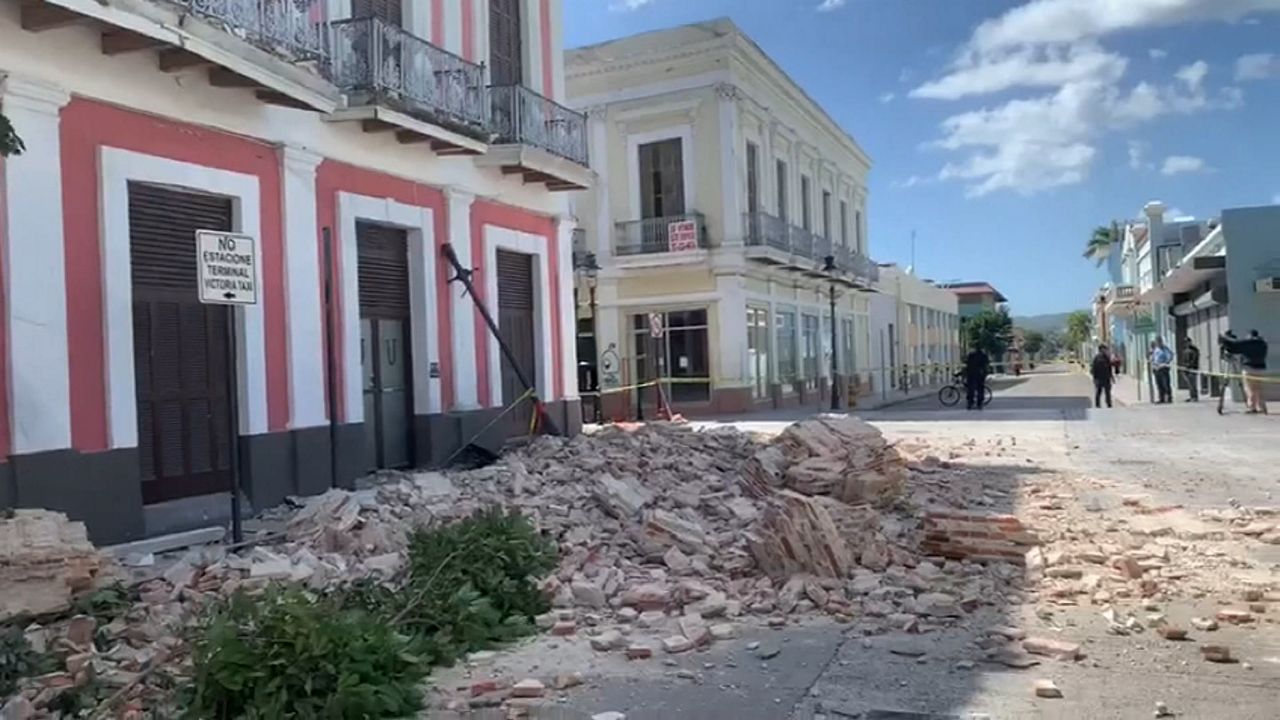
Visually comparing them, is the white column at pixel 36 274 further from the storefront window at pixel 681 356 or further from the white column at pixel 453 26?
the storefront window at pixel 681 356

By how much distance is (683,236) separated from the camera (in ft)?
98.2

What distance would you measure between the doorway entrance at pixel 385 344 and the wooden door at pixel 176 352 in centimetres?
253

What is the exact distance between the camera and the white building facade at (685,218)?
2981 cm

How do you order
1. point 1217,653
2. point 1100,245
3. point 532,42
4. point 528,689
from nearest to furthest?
point 528,689
point 1217,653
point 532,42
point 1100,245

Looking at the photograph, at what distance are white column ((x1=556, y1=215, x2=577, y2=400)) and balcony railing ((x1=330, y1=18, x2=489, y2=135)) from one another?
3.48 meters

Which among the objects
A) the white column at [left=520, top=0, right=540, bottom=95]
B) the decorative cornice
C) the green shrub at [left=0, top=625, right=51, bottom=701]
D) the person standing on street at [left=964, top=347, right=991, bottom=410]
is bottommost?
the green shrub at [left=0, top=625, right=51, bottom=701]

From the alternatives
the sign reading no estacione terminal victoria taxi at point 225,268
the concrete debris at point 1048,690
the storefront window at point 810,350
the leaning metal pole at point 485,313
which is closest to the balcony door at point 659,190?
the storefront window at point 810,350

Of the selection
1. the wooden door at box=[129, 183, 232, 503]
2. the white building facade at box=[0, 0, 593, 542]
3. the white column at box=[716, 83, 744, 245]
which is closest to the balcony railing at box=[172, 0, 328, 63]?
the white building facade at box=[0, 0, 593, 542]

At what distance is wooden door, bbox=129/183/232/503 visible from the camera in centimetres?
971

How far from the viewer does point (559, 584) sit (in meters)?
7.43

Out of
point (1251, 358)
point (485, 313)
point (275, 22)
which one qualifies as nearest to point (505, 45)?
point (485, 313)

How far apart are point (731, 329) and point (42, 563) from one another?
2425cm

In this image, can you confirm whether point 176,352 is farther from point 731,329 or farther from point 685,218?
point 685,218

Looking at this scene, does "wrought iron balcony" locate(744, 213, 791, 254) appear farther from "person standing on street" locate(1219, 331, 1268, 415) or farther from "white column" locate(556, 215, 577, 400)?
"white column" locate(556, 215, 577, 400)
